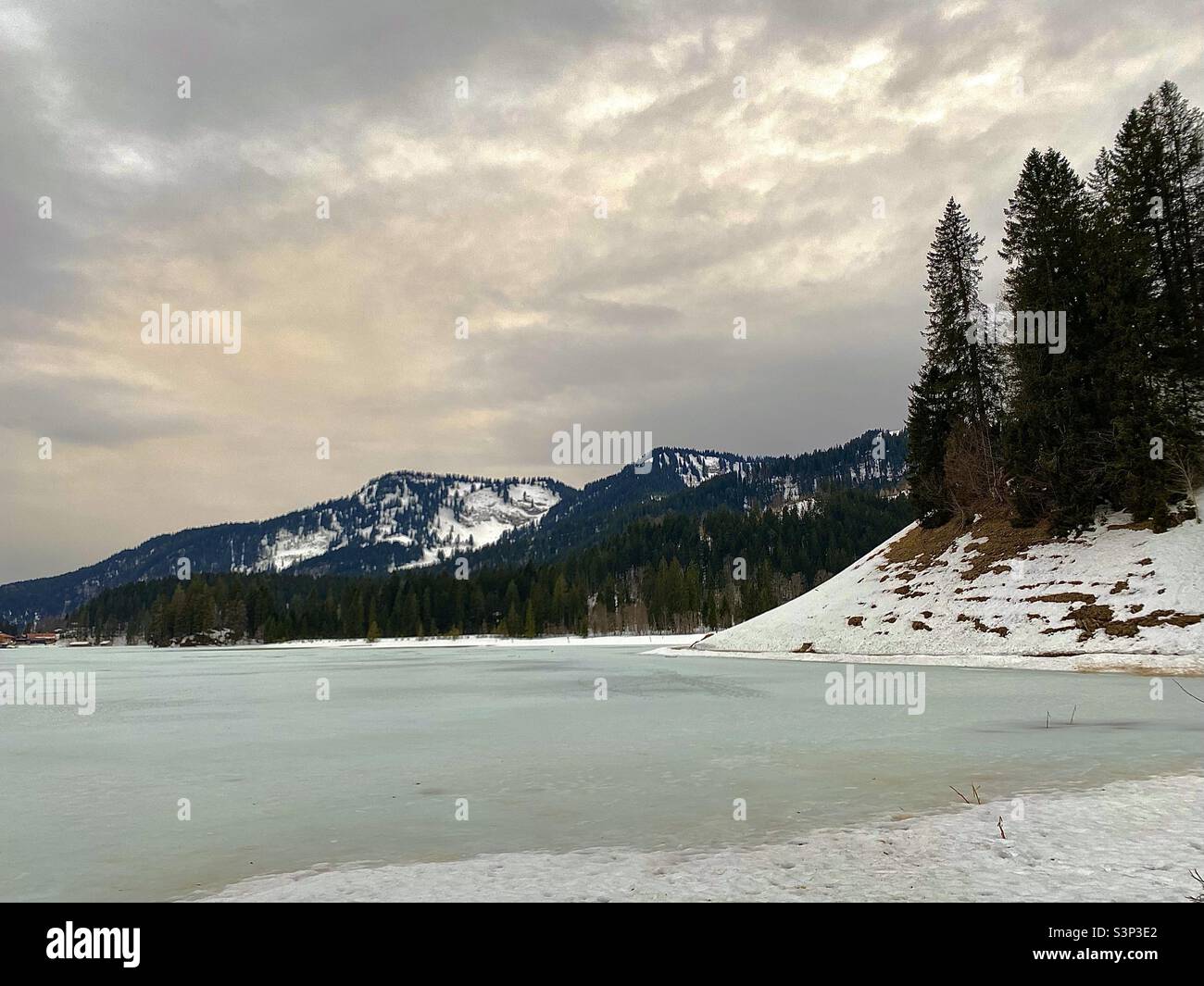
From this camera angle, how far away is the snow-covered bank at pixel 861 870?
651 centimetres

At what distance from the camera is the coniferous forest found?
47531 mm

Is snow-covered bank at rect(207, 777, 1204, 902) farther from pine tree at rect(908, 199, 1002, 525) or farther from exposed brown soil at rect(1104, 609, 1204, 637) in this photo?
pine tree at rect(908, 199, 1002, 525)

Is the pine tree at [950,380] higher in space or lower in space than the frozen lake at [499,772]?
higher

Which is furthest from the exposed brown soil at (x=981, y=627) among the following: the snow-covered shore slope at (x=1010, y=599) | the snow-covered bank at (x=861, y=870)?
the snow-covered bank at (x=861, y=870)

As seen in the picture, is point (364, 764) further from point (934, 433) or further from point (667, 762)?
point (934, 433)

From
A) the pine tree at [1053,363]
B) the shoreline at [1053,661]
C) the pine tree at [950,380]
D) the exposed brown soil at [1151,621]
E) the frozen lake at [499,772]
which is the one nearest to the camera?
the frozen lake at [499,772]

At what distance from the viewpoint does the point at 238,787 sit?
12602 mm

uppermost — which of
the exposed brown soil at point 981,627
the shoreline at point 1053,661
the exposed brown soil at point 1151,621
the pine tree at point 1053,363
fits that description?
the pine tree at point 1053,363

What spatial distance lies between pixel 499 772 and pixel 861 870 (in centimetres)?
805

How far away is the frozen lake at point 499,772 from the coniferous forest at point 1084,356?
24.7 m

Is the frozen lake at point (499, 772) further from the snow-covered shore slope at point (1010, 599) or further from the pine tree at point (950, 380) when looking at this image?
the pine tree at point (950, 380)

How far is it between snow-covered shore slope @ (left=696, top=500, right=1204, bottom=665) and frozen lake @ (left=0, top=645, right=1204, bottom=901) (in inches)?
431

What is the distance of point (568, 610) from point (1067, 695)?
148914mm

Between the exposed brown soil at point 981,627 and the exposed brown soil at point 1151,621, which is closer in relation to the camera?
the exposed brown soil at point 1151,621
